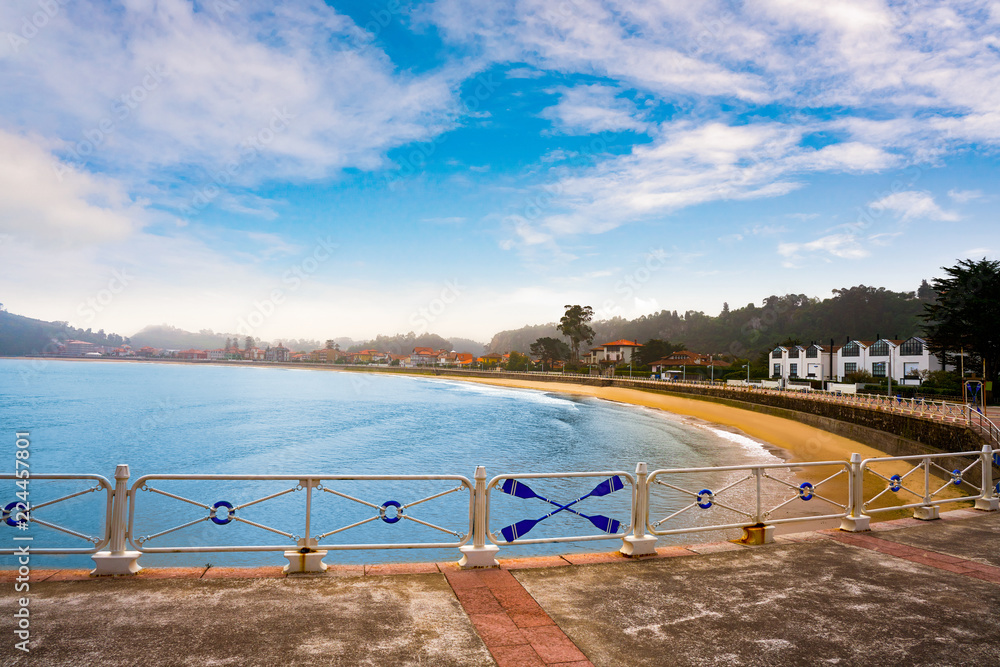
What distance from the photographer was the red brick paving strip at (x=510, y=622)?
4.23 meters

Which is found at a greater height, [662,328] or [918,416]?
[662,328]

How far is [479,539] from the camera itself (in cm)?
628

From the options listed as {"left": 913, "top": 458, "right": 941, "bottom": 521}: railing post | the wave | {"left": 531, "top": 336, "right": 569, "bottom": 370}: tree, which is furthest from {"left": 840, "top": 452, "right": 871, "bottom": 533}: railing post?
{"left": 531, "top": 336, "right": 569, "bottom": 370}: tree

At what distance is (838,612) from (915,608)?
0.85m

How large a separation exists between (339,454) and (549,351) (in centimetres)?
10526

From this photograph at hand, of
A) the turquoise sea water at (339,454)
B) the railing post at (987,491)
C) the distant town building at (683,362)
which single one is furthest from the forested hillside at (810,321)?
the railing post at (987,491)

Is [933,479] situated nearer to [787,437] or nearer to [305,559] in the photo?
[787,437]

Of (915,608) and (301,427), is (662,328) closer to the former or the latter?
(301,427)

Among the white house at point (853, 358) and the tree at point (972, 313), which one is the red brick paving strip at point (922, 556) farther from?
the white house at point (853, 358)

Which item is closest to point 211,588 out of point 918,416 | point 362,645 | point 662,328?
point 362,645

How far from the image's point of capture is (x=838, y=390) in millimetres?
47344

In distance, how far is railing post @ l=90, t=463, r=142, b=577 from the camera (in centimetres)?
562

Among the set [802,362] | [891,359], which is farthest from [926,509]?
[802,362]

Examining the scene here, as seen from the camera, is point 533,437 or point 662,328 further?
point 662,328
